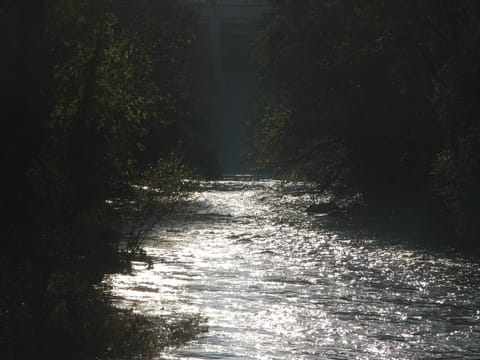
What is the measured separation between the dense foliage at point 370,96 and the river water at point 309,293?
5.98m

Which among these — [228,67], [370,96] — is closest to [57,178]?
[370,96]

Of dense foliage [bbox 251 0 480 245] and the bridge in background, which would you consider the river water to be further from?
the bridge in background

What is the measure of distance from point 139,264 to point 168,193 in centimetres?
637

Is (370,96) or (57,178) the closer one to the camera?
(57,178)

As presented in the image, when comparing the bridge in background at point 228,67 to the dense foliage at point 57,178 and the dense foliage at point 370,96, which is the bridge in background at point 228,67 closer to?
the dense foliage at point 370,96

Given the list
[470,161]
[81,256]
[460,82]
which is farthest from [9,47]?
[460,82]

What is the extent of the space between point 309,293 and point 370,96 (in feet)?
84.1

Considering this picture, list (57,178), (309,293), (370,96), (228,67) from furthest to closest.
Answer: (228,67), (370,96), (309,293), (57,178)

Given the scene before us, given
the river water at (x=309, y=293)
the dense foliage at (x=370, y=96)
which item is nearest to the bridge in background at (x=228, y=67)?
the dense foliage at (x=370, y=96)

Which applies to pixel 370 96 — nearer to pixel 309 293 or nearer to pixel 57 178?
pixel 309 293

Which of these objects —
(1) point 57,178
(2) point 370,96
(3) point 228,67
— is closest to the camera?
(1) point 57,178

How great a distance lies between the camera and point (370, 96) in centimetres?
4653

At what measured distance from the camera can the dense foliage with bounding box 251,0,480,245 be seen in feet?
129

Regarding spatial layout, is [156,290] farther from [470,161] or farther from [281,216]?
[281,216]
